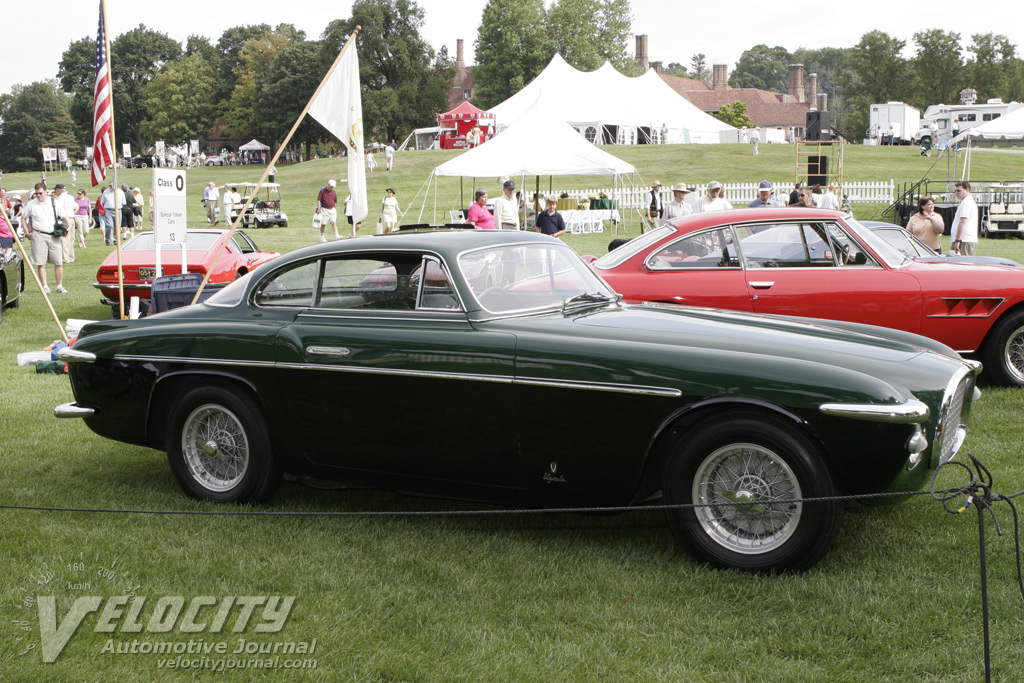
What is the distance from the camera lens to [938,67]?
278 feet

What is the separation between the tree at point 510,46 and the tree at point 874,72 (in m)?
33.4

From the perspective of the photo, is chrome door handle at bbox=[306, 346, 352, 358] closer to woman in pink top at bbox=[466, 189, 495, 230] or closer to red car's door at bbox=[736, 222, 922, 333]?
red car's door at bbox=[736, 222, 922, 333]

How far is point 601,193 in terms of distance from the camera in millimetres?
34094

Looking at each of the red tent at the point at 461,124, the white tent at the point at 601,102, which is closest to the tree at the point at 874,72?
the white tent at the point at 601,102

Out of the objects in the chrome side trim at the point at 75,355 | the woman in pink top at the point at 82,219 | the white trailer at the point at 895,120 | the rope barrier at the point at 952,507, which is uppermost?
the white trailer at the point at 895,120

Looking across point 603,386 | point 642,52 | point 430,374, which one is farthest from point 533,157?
point 642,52

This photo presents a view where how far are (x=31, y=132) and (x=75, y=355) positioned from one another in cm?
11510

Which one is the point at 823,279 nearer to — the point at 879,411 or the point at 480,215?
the point at 879,411

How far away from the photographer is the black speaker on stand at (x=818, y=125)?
3325cm

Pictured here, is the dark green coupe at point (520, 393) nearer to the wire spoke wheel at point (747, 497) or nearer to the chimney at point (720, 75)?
the wire spoke wheel at point (747, 497)

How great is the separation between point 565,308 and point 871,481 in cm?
176

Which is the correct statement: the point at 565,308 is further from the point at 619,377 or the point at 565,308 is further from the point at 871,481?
the point at 871,481

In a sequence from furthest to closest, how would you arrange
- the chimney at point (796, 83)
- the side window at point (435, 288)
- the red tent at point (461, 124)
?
the chimney at point (796, 83) < the red tent at point (461, 124) < the side window at point (435, 288)

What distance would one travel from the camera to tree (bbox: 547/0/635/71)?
254 feet
